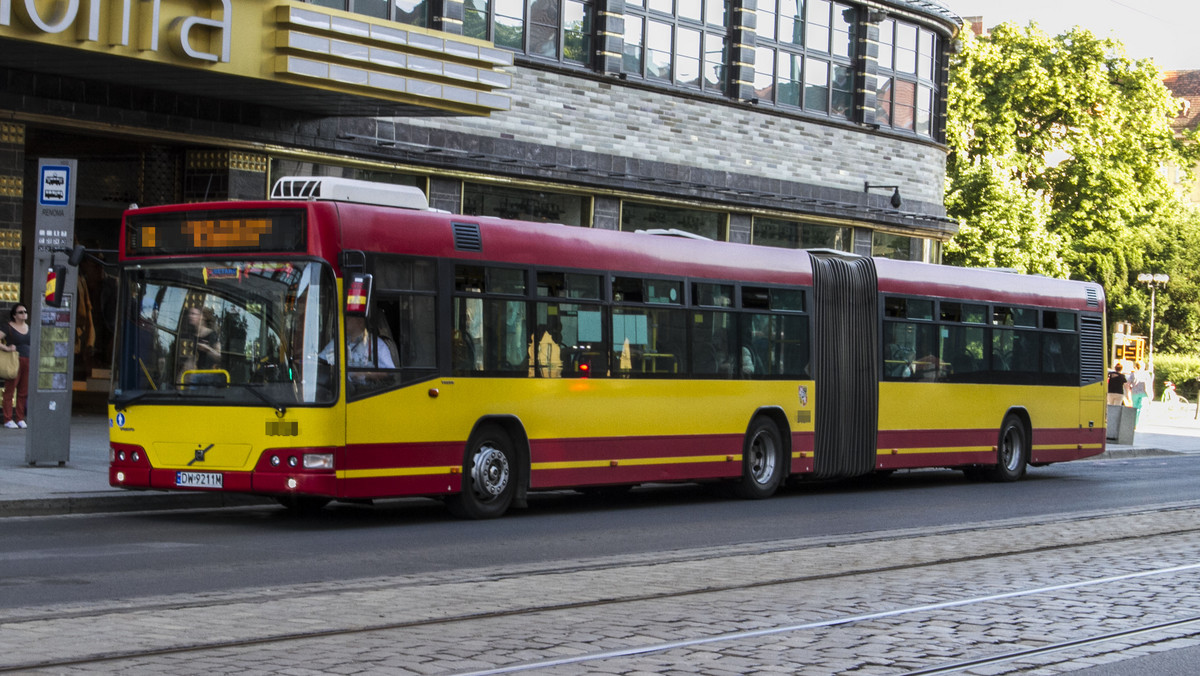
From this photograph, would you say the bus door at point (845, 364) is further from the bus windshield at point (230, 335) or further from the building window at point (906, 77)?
the building window at point (906, 77)

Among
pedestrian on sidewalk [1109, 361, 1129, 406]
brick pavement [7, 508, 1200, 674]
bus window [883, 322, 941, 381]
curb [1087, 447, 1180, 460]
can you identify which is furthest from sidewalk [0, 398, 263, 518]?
pedestrian on sidewalk [1109, 361, 1129, 406]

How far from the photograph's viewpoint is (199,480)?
13.3 metres

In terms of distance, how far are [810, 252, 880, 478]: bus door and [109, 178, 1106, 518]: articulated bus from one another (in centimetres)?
3

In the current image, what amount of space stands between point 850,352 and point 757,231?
12.5 m

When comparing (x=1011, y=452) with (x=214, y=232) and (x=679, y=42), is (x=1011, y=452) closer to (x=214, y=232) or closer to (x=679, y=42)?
(x=679, y=42)

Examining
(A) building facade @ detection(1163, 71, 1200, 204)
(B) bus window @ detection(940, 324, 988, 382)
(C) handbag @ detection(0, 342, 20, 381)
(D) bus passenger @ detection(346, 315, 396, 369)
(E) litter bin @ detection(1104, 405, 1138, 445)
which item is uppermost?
(A) building facade @ detection(1163, 71, 1200, 204)

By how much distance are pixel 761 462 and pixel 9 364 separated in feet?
31.3

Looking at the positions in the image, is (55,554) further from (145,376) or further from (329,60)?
(329,60)

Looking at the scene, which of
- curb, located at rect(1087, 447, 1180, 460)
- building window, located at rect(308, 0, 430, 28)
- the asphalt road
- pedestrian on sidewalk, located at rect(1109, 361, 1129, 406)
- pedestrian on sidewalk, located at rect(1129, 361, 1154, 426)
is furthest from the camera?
pedestrian on sidewalk, located at rect(1129, 361, 1154, 426)

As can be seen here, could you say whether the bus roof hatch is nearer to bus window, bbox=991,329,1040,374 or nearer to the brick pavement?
the brick pavement

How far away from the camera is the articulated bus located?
13.2 meters

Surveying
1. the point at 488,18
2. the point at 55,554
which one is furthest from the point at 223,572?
the point at 488,18

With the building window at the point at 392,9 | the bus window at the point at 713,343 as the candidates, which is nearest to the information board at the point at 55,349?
the bus window at the point at 713,343

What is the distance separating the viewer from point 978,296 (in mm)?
21516
